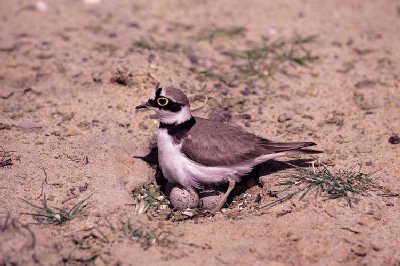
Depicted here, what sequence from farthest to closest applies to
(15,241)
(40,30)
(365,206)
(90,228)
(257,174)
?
(40,30) → (257,174) → (365,206) → (90,228) → (15,241)

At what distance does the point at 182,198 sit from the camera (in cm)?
513

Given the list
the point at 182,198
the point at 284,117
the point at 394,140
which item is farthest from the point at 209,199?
the point at 394,140

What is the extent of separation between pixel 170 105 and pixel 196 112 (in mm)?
1187

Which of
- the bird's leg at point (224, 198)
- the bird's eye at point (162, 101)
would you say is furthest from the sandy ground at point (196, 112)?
the bird's eye at point (162, 101)

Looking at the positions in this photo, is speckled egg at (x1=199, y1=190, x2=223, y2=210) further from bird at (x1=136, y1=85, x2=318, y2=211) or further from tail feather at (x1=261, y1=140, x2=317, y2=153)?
tail feather at (x1=261, y1=140, x2=317, y2=153)

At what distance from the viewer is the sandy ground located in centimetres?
449

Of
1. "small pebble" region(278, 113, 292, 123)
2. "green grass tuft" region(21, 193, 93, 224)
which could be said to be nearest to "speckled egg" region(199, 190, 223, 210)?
"green grass tuft" region(21, 193, 93, 224)

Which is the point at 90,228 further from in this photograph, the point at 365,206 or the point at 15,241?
the point at 365,206

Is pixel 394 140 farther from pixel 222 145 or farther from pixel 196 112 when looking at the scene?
pixel 196 112

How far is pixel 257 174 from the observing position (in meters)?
5.64

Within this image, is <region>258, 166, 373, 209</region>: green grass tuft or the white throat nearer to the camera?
<region>258, 166, 373, 209</region>: green grass tuft

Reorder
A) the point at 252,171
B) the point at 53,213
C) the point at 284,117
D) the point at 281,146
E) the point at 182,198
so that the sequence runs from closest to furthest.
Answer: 1. the point at 53,213
2. the point at 182,198
3. the point at 281,146
4. the point at 252,171
5. the point at 284,117

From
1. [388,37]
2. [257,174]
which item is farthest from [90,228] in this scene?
[388,37]

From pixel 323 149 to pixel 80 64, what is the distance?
135 inches
